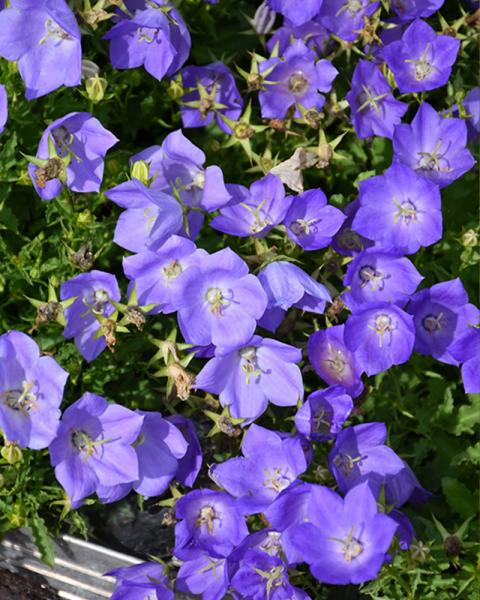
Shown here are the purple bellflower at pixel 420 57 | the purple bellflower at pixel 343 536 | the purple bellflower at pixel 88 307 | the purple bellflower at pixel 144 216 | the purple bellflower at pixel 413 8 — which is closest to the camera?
the purple bellflower at pixel 343 536

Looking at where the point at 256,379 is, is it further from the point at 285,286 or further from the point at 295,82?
the point at 295,82

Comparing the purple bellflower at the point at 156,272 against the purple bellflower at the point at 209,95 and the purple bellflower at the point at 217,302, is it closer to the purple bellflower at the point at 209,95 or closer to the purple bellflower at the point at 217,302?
the purple bellflower at the point at 217,302

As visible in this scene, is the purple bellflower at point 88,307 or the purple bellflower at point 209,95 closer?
the purple bellflower at point 88,307

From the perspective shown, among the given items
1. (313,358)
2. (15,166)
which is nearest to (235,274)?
(313,358)

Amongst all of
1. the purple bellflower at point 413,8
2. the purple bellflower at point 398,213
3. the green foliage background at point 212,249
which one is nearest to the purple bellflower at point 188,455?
the green foliage background at point 212,249

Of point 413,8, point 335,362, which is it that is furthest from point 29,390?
point 413,8

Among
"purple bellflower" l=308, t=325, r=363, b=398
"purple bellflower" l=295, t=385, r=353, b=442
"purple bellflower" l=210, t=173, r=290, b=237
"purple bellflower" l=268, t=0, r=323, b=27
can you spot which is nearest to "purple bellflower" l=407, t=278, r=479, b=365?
"purple bellflower" l=308, t=325, r=363, b=398
